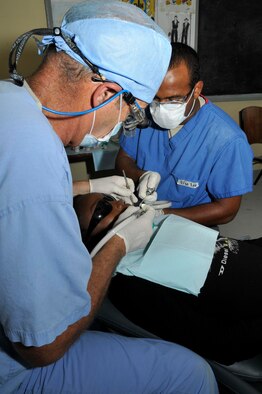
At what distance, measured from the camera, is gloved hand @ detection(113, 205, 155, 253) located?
1017mm

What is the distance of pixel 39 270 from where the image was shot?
1.78 ft

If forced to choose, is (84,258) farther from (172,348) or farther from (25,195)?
(172,348)

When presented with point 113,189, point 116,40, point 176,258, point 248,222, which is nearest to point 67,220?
point 116,40

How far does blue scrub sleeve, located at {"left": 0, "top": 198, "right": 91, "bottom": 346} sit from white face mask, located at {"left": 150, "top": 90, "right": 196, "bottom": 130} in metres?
0.96

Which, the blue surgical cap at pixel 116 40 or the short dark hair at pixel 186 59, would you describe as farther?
the short dark hair at pixel 186 59

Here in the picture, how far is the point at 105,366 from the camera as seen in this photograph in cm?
86

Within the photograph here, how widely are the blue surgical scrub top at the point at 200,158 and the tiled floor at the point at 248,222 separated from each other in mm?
1014

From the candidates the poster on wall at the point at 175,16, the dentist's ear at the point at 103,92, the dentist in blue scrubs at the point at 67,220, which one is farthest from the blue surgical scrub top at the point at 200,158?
the poster on wall at the point at 175,16

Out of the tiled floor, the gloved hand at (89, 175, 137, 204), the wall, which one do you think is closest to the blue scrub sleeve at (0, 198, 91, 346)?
the gloved hand at (89, 175, 137, 204)

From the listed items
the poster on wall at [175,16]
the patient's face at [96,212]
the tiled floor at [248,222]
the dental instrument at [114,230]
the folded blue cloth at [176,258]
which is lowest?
the tiled floor at [248,222]

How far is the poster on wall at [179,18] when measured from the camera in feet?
8.93

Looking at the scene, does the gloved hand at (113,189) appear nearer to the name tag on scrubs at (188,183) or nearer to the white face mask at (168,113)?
the name tag on scrubs at (188,183)

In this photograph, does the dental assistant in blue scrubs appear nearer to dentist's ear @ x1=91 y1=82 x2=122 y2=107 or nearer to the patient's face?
the patient's face

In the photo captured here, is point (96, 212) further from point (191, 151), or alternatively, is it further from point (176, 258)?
point (191, 151)
